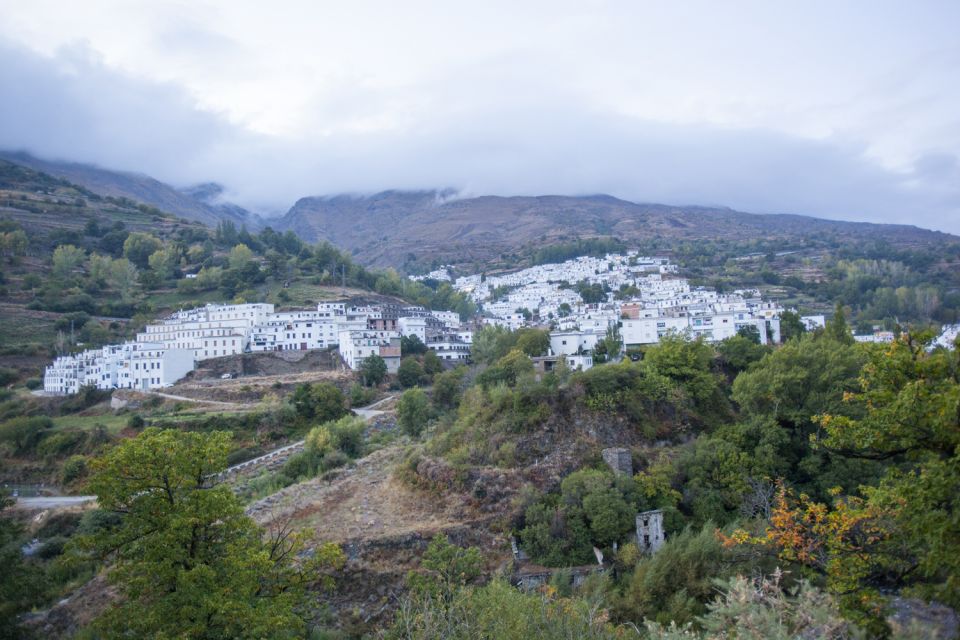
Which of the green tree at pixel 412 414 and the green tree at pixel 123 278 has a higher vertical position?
the green tree at pixel 123 278

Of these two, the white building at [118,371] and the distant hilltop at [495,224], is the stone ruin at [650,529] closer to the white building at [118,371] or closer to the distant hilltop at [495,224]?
the white building at [118,371]

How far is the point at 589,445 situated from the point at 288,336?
108ft

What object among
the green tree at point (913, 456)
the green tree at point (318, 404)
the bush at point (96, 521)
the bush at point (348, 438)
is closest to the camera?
the green tree at point (913, 456)

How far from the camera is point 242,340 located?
4753 centimetres

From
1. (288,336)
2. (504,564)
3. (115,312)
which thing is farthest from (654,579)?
(115,312)

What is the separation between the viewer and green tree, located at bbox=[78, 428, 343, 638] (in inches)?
354

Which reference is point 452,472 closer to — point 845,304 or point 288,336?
point 288,336

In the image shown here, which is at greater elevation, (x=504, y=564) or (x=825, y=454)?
(x=825, y=454)

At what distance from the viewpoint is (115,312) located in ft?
185

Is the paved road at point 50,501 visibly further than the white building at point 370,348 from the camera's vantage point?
No

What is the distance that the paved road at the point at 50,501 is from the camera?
1121 inches

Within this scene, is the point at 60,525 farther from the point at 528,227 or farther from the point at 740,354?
the point at 528,227

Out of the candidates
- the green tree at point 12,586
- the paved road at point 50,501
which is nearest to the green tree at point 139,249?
the paved road at point 50,501

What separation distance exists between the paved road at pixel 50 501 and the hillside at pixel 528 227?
301 ft
